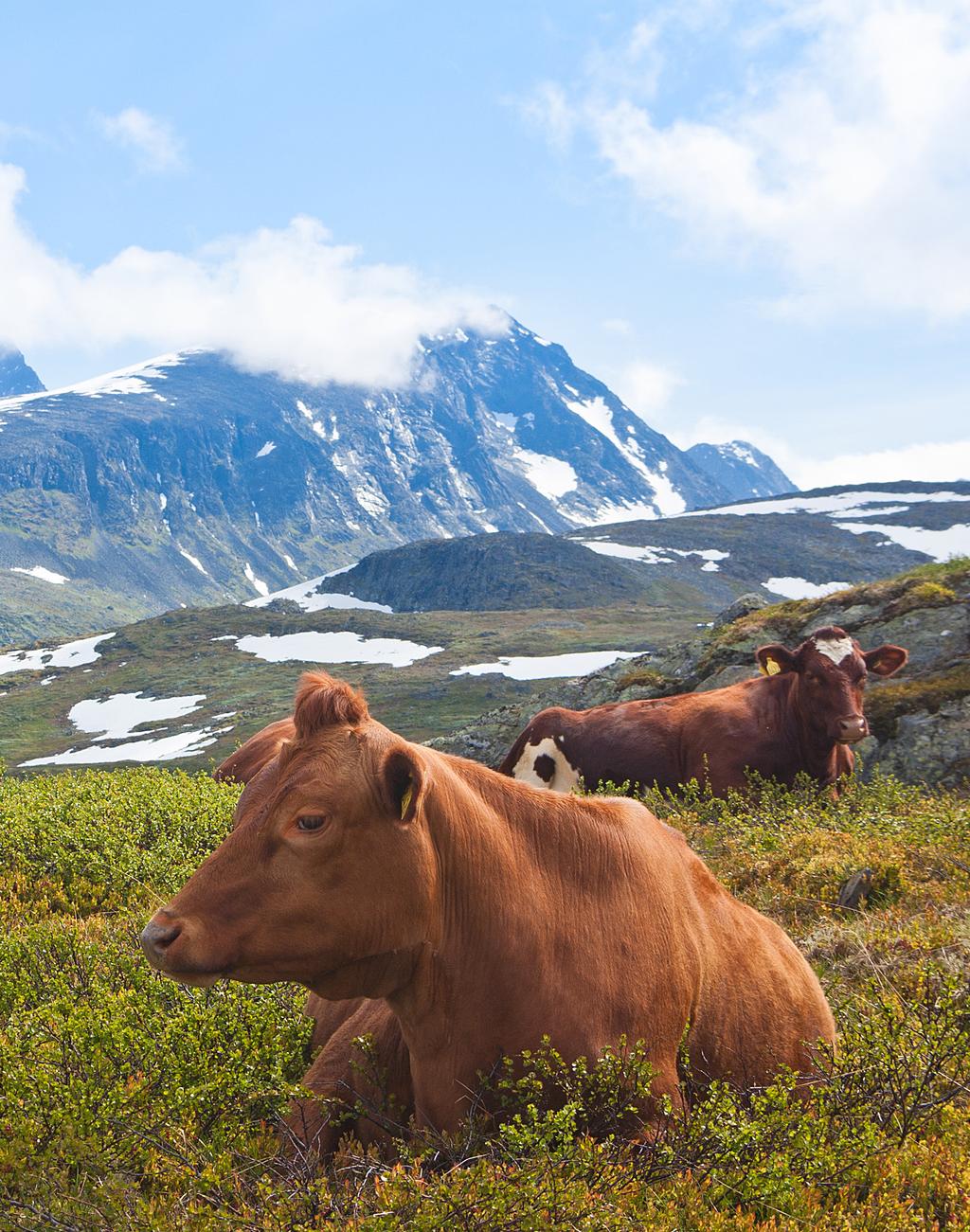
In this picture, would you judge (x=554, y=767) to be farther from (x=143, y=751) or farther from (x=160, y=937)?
(x=143, y=751)

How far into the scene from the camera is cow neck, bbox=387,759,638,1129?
168 inches

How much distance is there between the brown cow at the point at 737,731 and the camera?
1365 cm

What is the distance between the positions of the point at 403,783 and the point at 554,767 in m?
12.0

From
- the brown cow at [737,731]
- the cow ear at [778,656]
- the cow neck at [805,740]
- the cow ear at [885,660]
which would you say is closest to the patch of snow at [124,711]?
the brown cow at [737,731]

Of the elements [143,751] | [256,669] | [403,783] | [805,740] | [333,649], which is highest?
[403,783]

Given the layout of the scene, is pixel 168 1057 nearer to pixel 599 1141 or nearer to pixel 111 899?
pixel 599 1141

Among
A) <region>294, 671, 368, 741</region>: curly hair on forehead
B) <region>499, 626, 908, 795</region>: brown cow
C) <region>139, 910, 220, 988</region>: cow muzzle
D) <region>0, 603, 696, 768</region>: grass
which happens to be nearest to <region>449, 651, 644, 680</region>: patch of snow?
<region>0, 603, 696, 768</region>: grass

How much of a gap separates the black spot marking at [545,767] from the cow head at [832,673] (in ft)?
12.9

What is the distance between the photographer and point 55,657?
159125mm

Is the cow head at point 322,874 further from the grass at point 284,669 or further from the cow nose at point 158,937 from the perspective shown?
the grass at point 284,669

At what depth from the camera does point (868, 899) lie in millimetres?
8453

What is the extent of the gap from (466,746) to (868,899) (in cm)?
1762

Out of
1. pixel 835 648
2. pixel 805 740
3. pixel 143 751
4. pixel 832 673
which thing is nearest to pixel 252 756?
pixel 805 740

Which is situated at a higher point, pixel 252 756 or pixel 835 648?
pixel 835 648
